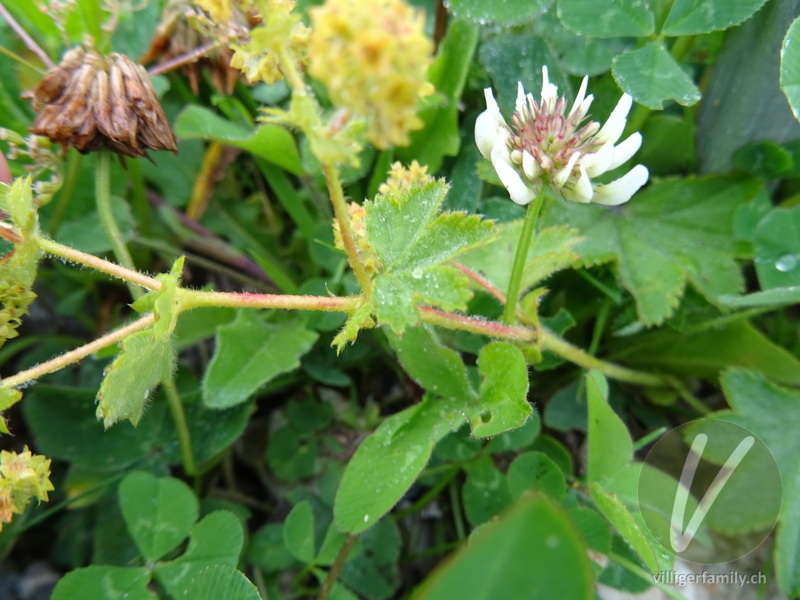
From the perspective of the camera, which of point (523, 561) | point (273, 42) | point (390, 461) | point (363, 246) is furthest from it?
point (390, 461)

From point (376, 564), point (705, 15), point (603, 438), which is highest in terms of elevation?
point (705, 15)

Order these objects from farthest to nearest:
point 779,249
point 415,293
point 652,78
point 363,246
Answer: point 779,249 → point 652,78 → point 363,246 → point 415,293

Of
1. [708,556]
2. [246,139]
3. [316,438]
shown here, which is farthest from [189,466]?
[708,556]

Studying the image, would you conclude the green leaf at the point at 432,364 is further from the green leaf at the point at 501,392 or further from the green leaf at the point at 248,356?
the green leaf at the point at 248,356

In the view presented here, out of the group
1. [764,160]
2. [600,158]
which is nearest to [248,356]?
[600,158]

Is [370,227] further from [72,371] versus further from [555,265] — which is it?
[72,371]

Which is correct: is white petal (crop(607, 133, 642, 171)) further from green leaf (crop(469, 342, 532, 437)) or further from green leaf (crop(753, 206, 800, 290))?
green leaf (crop(753, 206, 800, 290))

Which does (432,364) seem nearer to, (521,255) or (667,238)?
(521,255)
